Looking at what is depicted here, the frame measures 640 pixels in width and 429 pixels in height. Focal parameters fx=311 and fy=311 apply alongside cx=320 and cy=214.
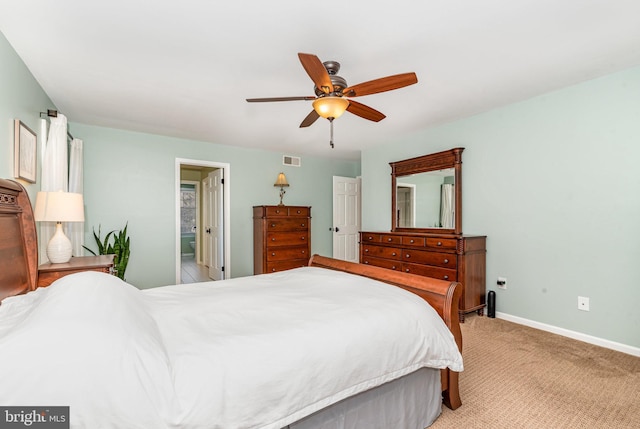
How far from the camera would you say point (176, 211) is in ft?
15.0

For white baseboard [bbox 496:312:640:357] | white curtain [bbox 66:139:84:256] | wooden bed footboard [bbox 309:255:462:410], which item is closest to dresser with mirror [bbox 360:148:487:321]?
white baseboard [bbox 496:312:640:357]

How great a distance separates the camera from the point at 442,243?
3.45m

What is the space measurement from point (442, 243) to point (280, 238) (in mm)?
2514

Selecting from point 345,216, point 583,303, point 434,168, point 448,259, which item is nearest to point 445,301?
point 448,259

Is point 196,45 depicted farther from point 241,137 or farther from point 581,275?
point 581,275

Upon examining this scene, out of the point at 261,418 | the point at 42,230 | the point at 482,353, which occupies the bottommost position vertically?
the point at 482,353

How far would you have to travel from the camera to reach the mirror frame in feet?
12.5

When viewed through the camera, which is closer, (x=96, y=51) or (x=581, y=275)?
(x=96, y=51)

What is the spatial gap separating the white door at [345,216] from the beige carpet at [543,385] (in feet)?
10.6

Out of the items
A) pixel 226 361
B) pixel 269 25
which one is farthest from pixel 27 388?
pixel 269 25

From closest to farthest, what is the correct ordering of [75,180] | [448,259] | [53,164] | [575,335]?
1. [53,164]
2. [575,335]
3. [448,259]
4. [75,180]

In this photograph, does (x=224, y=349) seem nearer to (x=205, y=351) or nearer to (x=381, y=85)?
(x=205, y=351)

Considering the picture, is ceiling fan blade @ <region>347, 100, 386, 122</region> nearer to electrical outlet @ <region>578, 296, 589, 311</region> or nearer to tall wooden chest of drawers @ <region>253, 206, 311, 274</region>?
electrical outlet @ <region>578, 296, 589, 311</region>

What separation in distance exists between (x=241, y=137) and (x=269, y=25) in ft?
8.97
